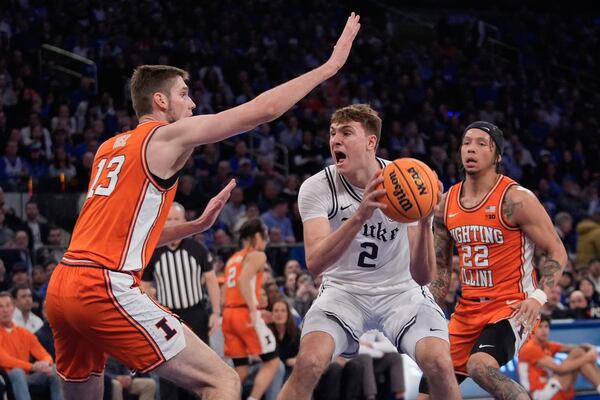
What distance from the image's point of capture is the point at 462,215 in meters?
6.88

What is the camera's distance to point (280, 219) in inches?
572

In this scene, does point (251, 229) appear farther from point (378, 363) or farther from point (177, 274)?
point (378, 363)

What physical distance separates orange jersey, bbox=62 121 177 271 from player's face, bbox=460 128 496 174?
268 cm

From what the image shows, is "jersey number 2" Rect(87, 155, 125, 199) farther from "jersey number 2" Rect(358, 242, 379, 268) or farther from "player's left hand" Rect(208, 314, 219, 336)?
"player's left hand" Rect(208, 314, 219, 336)

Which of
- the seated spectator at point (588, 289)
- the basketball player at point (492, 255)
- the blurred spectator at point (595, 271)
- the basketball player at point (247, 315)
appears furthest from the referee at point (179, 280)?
the blurred spectator at point (595, 271)

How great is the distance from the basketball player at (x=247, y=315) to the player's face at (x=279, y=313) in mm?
264

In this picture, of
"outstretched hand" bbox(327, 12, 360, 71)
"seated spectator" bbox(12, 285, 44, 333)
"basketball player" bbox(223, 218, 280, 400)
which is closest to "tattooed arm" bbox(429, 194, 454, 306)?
"outstretched hand" bbox(327, 12, 360, 71)

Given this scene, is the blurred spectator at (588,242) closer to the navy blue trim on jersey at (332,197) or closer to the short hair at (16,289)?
the short hair at (16,289)

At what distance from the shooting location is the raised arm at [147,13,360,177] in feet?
15.9

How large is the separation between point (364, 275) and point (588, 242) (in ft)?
32.6

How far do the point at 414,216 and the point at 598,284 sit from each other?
971 centimetres

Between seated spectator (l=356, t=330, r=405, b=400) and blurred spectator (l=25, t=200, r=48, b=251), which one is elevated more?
blurred spectator (l=25, t=200, r=48, b=251)

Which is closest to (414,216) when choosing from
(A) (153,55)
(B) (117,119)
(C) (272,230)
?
(C) (272,230)

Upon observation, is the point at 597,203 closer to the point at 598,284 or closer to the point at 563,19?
the point at 598,284
